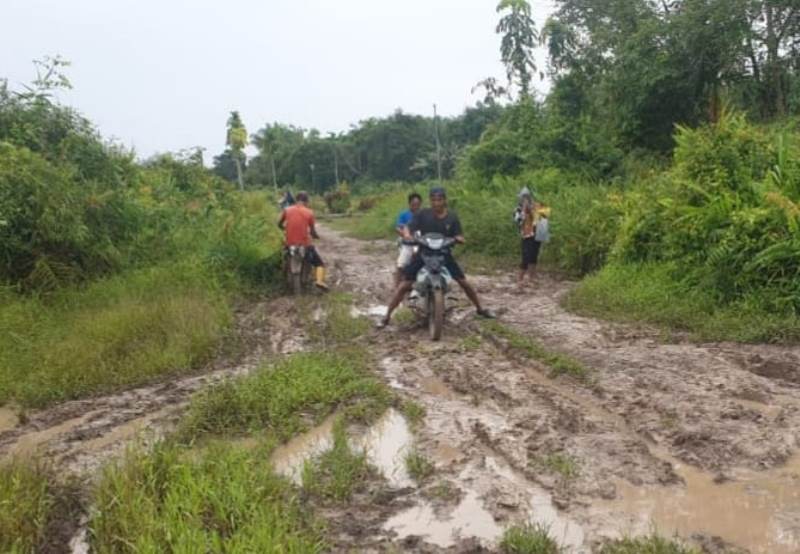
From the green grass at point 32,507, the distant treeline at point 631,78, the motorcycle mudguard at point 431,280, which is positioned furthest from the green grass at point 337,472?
the distant treeline at point 631,78

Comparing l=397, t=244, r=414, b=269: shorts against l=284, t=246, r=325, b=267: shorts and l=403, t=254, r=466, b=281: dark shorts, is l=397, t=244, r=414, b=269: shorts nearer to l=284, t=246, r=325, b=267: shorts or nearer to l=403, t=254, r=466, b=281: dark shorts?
l=403, t=254, r=466, b=281: dark shorts

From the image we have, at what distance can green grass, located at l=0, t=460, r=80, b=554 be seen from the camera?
3562 millimetres

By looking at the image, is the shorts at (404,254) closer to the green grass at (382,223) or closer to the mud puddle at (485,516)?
the mud puddle at (485,516)

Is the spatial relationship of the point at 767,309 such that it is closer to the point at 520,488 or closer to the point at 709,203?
the point at 709,203

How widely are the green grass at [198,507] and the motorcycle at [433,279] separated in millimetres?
3557

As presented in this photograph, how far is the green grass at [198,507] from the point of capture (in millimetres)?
3312

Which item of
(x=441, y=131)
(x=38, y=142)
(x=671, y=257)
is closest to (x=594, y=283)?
(x=671, y=257)

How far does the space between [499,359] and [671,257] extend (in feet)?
12.1

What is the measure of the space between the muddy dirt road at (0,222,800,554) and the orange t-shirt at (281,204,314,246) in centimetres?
292

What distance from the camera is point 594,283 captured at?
31.6 ft

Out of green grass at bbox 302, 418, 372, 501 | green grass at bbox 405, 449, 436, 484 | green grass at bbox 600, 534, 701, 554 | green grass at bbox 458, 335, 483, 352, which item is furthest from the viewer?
green grass at bbox 458, 335, 483, 352

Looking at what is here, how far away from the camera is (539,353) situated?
6691 mm

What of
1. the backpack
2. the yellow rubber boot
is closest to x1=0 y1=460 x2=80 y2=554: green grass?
the yellow rubber boot

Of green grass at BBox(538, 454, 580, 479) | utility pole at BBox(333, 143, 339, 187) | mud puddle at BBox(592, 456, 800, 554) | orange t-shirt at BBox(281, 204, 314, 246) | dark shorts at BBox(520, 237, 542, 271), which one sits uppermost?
utility pole at BBox(333, 143, 339, 187)
